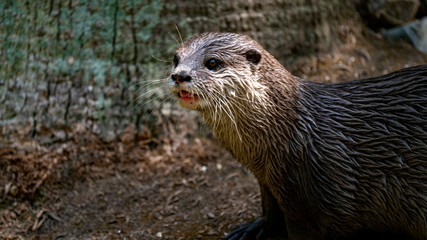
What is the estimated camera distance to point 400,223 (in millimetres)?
2877

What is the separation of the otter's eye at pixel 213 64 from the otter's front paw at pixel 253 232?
4.10ft

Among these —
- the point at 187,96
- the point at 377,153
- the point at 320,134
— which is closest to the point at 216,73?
the point at 187,96

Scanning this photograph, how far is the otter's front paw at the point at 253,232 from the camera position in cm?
342

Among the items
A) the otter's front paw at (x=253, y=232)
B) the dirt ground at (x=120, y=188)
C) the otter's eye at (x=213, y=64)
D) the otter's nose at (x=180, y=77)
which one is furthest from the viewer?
the dirt ground at (x=120, y=188)

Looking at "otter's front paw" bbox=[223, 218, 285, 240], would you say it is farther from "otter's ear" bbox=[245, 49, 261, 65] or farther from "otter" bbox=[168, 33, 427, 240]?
"otter's ear" bbox=[245, 49, 261, 65]

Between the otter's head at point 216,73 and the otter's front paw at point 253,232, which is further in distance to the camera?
the otter's front paw at point 253,232

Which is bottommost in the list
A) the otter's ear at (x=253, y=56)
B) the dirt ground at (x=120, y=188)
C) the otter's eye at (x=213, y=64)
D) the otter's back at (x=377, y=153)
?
the dirt ground at (x=120, y=188)

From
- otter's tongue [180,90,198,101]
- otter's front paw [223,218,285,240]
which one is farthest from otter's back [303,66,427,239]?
otter's tongue [180,90,198,101]

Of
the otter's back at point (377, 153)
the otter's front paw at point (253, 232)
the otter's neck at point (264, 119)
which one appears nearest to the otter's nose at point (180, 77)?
the otter's neck at point (264, 119)

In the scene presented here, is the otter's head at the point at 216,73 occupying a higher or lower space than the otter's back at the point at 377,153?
higher

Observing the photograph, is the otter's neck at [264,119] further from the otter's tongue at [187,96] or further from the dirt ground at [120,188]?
the dirt ground at [120,188]

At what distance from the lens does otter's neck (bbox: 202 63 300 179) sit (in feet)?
9.55

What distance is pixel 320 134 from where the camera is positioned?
2951mm

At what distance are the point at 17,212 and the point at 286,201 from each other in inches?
89.1
